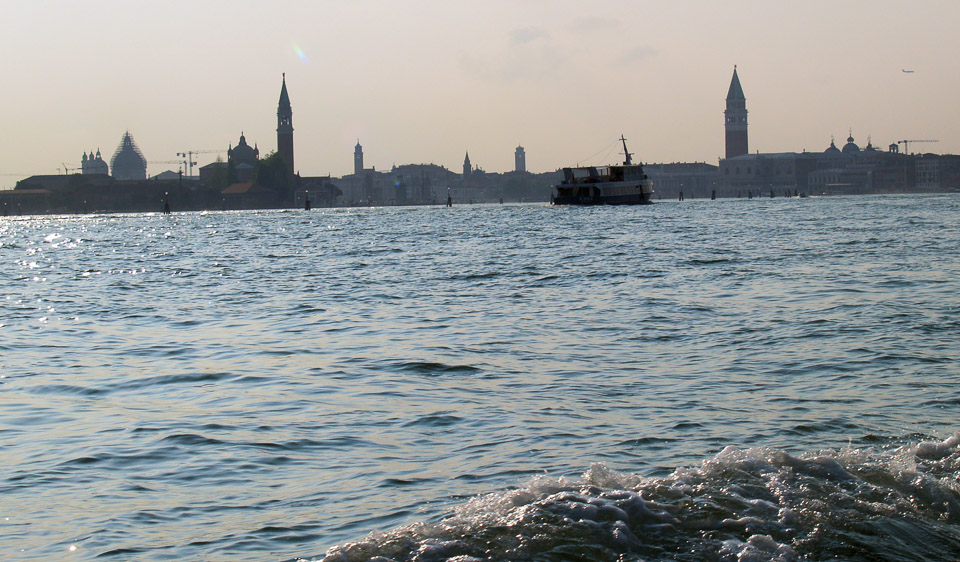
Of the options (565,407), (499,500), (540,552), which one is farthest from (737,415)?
(540,552)

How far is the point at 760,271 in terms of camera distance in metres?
21.6

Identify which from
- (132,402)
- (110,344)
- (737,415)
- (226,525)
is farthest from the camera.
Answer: (110,344)

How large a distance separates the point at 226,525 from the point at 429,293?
529 inches

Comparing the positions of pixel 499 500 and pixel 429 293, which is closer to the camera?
pixel 499 500

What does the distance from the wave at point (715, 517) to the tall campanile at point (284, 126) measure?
16452cm

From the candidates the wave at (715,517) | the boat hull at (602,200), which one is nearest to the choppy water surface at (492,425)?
the wave at (715,517)

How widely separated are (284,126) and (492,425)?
6470 inches

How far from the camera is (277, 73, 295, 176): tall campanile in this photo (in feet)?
552

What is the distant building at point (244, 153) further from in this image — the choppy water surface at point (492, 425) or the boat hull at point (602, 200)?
the choppy water surface at point (492, 425)

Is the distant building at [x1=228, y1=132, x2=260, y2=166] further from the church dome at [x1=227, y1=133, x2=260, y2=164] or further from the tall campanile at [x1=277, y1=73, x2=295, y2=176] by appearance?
the tall campanile at [x1=277, y1=73, x2=295, y2=176]

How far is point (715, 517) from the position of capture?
5.12 meters

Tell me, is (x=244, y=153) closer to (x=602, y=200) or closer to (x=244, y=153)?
(x=244, y=153)

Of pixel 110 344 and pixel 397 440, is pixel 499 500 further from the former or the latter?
pixel 110 344

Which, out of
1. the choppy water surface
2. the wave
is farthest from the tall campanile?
the wave
